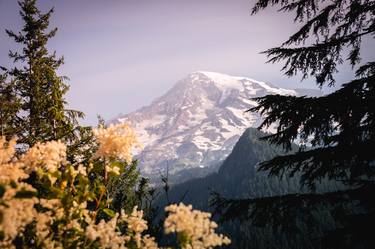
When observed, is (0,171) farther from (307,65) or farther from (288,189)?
(288,189)

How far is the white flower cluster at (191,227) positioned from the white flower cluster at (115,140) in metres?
0.67

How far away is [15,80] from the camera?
15.8 metres

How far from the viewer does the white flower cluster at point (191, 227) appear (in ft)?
6.02

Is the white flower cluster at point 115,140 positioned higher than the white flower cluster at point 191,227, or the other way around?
the white flower cluster at point 115,140

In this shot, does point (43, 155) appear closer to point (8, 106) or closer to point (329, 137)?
point (329, 137)

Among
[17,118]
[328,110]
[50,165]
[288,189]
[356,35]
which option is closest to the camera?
[50,165]

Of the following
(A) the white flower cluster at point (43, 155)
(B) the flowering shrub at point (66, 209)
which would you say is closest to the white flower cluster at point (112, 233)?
(B) the flowering shrub at point (66, 209)

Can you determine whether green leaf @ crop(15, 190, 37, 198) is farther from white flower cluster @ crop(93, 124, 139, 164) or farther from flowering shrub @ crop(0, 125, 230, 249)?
white flower cluster @ crop(93, 124, 139, 164)

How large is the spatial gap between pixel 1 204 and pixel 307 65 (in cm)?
747

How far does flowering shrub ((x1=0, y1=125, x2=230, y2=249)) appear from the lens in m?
1.58

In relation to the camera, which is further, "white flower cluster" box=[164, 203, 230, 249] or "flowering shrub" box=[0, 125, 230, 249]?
"white flower cluster" box=[164, 203, 230, 249]

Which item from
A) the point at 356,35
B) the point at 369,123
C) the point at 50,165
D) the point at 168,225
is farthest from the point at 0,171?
the point at 356,35

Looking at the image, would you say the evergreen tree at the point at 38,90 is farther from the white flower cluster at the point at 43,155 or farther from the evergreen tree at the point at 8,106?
the white flower cluster at the point at 43,155

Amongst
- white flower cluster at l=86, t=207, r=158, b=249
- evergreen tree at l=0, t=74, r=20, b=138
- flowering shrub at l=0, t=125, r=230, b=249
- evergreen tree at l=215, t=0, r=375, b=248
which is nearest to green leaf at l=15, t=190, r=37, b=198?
flowering shrub at l=0, t=125, r=230, b=249
